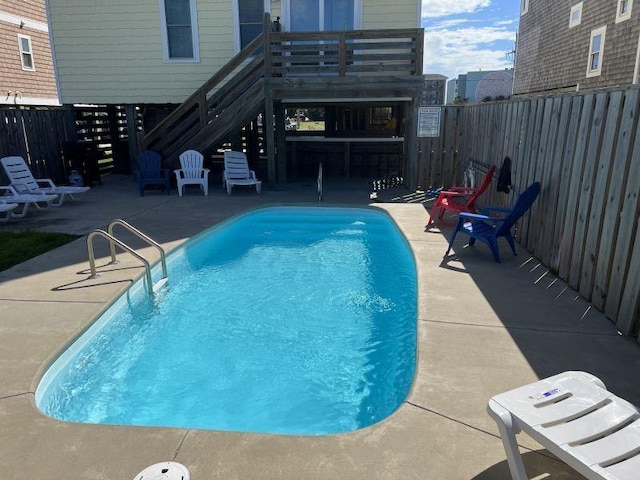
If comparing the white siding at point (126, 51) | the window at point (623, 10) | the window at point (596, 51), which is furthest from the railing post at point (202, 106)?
the window at point (596, 51)

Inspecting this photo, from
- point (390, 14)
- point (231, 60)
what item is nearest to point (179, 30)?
point (231, 60)

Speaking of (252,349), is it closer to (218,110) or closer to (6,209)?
(6,209)

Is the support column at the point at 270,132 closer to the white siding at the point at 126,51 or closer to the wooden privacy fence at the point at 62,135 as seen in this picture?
the white siding at the point at 126,51

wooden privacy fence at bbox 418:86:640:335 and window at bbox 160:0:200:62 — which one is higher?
window at bbox 160:0:200:62

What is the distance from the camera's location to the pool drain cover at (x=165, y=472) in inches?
86.0

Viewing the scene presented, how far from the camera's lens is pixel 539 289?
456 centimetres

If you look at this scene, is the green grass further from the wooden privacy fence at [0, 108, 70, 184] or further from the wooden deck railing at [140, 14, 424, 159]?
the wooden deck railing at [140, 14, 424, 159]

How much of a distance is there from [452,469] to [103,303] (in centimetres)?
342

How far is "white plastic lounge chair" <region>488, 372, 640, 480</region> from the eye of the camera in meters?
1.78

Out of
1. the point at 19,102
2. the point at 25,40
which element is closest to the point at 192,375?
the point at 19,102

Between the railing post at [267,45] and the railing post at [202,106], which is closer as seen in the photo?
the railing post at [267,45]

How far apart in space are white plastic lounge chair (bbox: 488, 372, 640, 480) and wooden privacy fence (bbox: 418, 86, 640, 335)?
Result: 1.73 meters

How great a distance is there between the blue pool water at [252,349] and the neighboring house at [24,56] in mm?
12623

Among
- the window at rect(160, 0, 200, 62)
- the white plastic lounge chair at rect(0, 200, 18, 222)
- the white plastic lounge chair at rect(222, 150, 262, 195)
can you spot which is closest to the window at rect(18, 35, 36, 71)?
the window at rect(160, 0, 200, 62)
